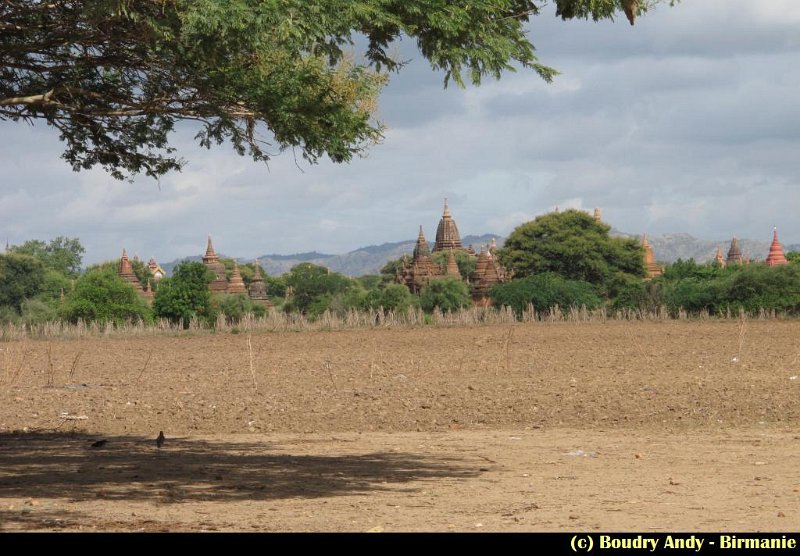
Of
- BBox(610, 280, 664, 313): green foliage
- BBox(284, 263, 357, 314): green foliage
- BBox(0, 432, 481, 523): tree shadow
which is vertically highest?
BBox(284, 263, 357, 314): green foliage

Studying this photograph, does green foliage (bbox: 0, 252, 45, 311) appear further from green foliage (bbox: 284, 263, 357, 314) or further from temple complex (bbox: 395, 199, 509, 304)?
temple complex (bbox: 395, 199, 509, 304)

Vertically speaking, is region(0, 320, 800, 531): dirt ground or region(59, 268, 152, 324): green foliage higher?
region(59, 268, 152, 324): green foliage

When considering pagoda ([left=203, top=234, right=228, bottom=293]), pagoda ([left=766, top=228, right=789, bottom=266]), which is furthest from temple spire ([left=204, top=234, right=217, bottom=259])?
pagoda ([left=766, top=228, right=789, bottom=266])

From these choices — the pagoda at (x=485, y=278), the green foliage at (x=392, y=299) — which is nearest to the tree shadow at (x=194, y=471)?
the green foliage at (x=392, y=299)

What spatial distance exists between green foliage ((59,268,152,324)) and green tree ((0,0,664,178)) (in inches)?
2069

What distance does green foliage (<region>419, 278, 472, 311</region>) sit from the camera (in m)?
70.5

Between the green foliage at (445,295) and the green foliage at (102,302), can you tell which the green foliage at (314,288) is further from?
the green foliage at (102,302)

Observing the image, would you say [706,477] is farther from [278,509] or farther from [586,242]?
[586,242]

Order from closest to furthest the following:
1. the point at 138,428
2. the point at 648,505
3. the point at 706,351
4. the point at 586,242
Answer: the point at 648,505, the point at 138,428, the point at 706,351, the point at 586,242

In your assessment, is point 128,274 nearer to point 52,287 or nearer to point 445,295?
point 52,287

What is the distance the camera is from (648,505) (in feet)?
32.0

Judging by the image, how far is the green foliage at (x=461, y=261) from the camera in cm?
9651

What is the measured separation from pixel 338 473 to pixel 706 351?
18.6 metres

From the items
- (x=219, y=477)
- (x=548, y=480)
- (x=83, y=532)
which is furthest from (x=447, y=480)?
(x=83, y=532)
